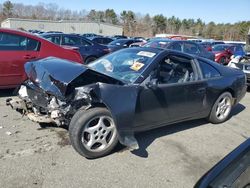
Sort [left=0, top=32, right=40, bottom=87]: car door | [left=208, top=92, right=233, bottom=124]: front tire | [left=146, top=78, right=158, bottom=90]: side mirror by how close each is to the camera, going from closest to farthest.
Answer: [left=146, top=78, right=158, bottom=90]: side mirror
[left=208, top=92, right=233, bottom=124]: front tire
[left=0, top=32, right=40, bottom=87]: car door

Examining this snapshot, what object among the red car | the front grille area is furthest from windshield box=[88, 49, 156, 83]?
the red car

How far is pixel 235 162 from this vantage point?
2127 millimetres

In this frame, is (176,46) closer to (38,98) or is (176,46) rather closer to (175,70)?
(175,70)

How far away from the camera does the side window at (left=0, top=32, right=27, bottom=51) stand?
20.9 feet

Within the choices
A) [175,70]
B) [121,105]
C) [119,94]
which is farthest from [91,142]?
[175,70]

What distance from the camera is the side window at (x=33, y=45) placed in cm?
670

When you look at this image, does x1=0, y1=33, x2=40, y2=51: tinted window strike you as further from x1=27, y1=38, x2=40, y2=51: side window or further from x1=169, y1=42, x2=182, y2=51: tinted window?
x1=169, y1=42, x2=182, y2=51: tinted window

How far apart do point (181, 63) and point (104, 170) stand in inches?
94.6

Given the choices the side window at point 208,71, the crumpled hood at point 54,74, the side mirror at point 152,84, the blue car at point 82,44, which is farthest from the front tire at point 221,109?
the blue car at point 82,44

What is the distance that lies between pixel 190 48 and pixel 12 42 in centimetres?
767

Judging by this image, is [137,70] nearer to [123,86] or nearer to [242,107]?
[123,86]

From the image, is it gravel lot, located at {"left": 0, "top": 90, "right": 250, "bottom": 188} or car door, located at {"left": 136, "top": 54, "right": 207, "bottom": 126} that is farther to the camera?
car door, located at {"left": 136, "top": 54, "right": 207, "bottom": 126}

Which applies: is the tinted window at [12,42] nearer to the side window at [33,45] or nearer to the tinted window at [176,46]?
the side window at [33,45]

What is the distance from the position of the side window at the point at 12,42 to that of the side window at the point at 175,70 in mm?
3415
